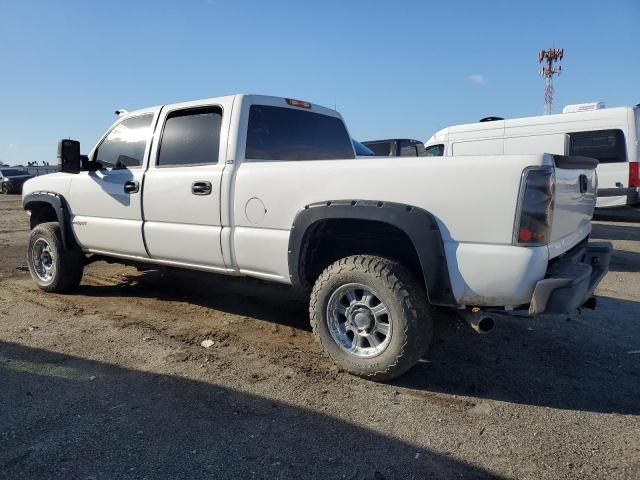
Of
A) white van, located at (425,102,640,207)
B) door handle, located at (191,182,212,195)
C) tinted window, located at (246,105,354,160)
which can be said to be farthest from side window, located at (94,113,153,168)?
white van, located at (425,102,640,207)

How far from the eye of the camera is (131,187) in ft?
15.1

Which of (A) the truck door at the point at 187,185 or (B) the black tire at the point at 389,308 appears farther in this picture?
(A) the truck door at the point at 187,185

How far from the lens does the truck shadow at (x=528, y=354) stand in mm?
3211

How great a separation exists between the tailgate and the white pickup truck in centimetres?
2

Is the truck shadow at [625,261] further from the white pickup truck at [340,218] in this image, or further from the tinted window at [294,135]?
the tinted window at [294,135]

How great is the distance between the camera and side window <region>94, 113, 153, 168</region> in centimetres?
478

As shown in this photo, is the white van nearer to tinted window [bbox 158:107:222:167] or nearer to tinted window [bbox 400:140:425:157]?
tinted window [bbox 400:140:425:157]

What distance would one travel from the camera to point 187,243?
13.8 feet

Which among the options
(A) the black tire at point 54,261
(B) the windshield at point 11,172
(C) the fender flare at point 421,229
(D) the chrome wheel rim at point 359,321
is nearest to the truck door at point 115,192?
(A) the black tire at point 54,261

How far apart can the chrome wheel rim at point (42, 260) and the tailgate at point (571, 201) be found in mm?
5388

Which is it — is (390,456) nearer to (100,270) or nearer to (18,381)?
(18,381)

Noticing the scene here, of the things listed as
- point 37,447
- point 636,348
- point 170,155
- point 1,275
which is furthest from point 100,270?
point 636,348

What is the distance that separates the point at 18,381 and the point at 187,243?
1584mm

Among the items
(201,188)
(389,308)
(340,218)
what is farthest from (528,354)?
(201,188)
